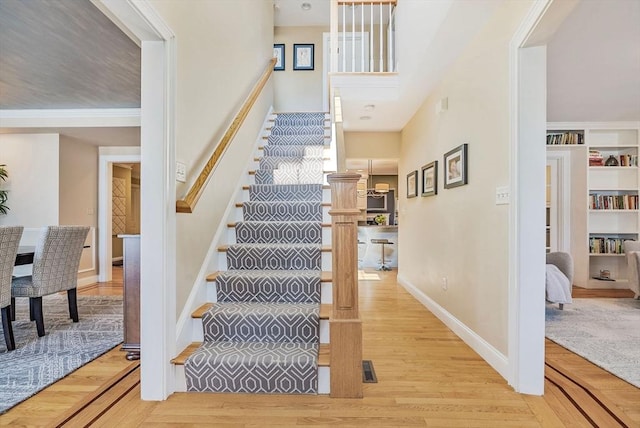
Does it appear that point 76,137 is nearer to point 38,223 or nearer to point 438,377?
point 38,223

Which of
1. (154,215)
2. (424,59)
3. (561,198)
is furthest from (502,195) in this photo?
(561,198)

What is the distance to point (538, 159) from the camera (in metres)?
1.96

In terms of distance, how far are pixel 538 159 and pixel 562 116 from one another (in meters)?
3.73

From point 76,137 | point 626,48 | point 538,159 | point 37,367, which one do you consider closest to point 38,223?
point 76,137

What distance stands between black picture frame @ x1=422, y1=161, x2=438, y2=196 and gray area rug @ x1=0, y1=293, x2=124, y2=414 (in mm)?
3267

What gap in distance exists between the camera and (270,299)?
2.44 m

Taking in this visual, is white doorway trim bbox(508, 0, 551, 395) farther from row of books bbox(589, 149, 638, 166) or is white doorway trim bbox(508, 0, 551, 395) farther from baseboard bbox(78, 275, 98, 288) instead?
baseboard bbox(78, 275, 98, 288)

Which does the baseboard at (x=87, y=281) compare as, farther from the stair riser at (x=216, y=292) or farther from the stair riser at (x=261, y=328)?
the stair riser at (x=261, y=328)

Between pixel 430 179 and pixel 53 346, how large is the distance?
149 inches

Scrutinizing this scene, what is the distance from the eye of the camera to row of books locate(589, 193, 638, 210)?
505 cm

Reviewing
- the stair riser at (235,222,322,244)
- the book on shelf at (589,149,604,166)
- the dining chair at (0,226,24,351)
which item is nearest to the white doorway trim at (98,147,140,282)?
the dining chair at (0,226,24,351)

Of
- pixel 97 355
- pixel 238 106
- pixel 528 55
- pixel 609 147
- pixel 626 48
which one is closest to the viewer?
pixel 528 55

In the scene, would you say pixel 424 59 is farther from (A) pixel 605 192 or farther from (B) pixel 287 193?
(A) pixel 605 192

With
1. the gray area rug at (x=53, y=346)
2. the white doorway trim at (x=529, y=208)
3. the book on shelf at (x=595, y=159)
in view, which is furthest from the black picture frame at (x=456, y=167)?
the book on shelf at (x=595, y=159)
